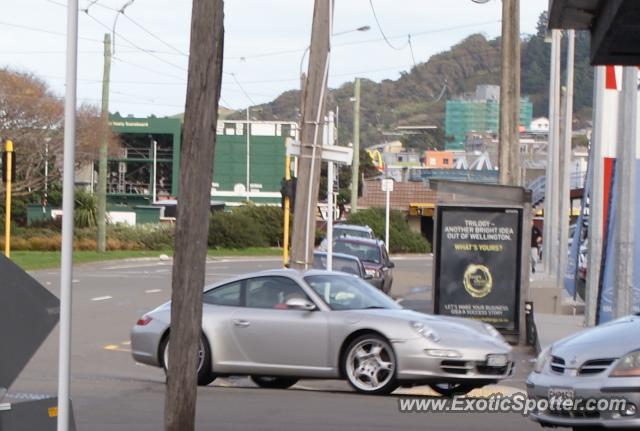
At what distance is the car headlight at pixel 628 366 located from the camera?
952cm

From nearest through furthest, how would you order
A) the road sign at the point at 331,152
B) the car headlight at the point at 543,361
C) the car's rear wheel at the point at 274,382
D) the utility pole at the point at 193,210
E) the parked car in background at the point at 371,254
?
the utility pole at the point at 193,210
the car headlight at the point at 543,361
the car's rear wheel at the point at 274,382
the road sign at the point at 331,152
the parked car in background at the point at 371,254

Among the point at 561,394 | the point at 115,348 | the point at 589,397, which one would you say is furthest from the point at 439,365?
the point at 115,348

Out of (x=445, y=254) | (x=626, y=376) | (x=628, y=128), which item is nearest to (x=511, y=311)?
(x=445, y=254)

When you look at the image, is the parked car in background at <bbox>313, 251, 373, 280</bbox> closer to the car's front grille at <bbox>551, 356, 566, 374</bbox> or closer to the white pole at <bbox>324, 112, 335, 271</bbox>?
the white pole at <bbox>324, 112, 335, 271</bbox>

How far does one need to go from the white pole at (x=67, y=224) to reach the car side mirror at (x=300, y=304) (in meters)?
7.32

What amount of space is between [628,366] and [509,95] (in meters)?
18.3

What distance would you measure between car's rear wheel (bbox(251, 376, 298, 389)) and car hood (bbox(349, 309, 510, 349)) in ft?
5.00

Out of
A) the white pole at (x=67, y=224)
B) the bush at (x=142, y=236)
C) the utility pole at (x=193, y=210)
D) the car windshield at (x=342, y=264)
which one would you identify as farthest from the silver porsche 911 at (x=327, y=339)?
the bush at (x=142, y=236)

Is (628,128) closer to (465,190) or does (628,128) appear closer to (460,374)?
(465,190)

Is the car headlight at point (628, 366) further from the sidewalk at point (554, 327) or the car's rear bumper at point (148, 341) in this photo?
the sidewalk at point (554, 327)

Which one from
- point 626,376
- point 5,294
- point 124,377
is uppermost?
point 5,294

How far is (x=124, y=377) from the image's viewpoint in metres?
15.2

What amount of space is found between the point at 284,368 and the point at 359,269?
14223 millimetres

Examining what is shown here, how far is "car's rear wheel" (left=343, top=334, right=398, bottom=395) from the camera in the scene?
43.3 ft
